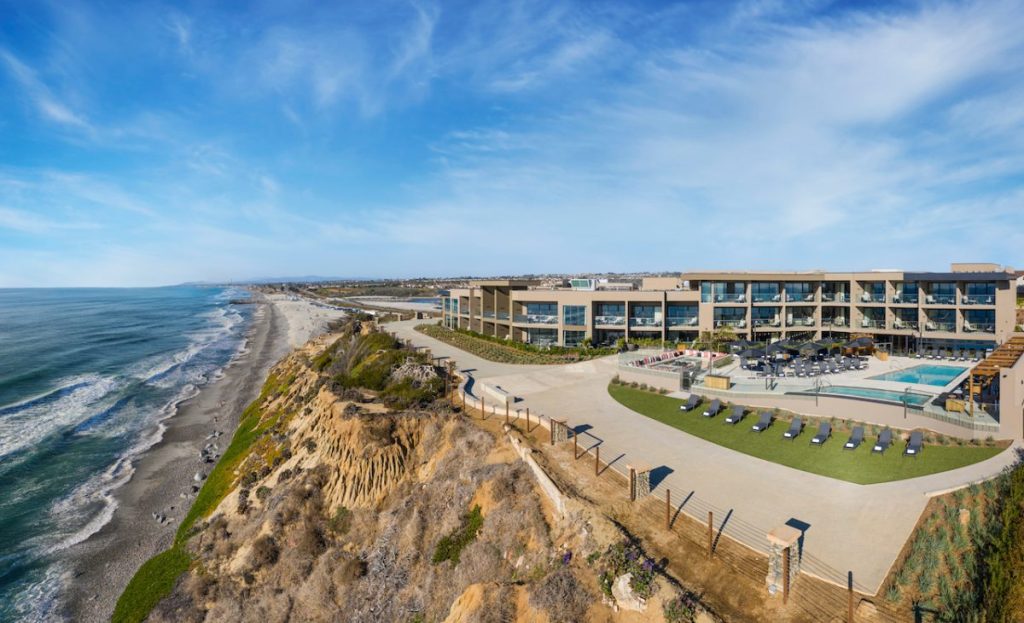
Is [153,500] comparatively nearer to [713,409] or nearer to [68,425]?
[68,425]

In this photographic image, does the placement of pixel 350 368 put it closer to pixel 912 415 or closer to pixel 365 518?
pixel 365 518

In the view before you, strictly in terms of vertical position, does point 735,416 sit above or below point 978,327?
below

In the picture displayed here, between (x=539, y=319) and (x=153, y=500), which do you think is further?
(x=539, y=319)

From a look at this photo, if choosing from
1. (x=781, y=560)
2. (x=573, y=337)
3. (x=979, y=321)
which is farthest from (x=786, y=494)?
(x=979, y=321)

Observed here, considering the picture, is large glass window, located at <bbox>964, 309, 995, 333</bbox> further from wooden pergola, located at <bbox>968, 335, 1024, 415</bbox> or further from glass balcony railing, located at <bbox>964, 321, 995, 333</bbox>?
wooden pergola, located at <bbox>968, 335, 1024, 415</bbox>

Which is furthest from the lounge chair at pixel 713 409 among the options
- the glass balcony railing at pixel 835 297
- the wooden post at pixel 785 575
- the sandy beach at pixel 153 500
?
the sandy beach at pixel 153 500

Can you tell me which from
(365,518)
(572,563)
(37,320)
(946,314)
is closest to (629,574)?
(572,563)

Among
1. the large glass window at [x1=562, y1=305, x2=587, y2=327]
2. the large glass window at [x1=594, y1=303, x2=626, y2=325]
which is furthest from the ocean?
the large glass window at [x1=594, y1=303, x2=626, y2=325]

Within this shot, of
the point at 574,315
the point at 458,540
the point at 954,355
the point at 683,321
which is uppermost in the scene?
the point at 574,315
